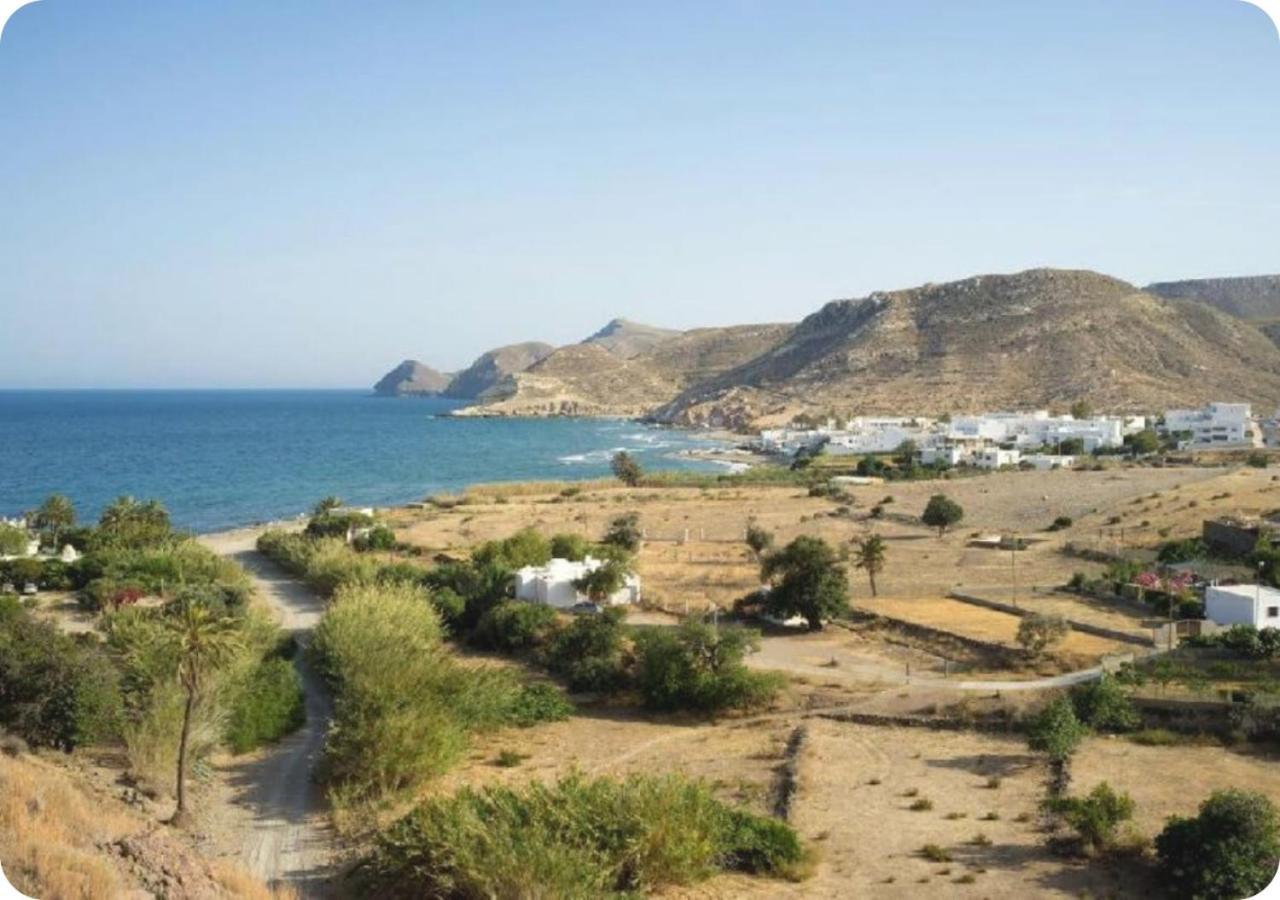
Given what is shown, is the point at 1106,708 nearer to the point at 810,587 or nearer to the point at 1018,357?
the point at 810,587

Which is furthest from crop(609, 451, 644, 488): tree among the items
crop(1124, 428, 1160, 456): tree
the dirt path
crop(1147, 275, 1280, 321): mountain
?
crop(1147, 275, 1280, 321): mountain

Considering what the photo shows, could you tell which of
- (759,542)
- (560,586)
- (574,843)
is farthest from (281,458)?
(574,843)

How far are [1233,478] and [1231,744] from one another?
33.9 m

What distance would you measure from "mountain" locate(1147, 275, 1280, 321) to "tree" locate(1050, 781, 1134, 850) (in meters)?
148

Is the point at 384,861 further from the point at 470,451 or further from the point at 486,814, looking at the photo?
the point at 470,451

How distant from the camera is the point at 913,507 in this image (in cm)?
4781

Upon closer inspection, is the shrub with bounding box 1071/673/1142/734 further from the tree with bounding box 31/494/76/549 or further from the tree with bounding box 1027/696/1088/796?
the tree with bounding box 31/494/76/549

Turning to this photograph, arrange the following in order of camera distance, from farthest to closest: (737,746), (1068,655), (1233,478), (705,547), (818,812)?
(1233,478), (705,547), (1068,655), (737,746), (818,812)

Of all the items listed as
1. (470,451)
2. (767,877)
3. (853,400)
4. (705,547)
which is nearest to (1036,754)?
(767,877)

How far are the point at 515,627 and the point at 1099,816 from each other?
15271 mm

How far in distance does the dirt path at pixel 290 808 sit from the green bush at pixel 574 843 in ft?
4.25

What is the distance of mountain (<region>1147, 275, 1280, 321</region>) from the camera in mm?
150500

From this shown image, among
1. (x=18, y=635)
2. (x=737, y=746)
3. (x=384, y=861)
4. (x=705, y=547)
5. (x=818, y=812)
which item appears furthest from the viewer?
(x=705, y=547)

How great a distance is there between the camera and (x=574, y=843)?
12211mm
